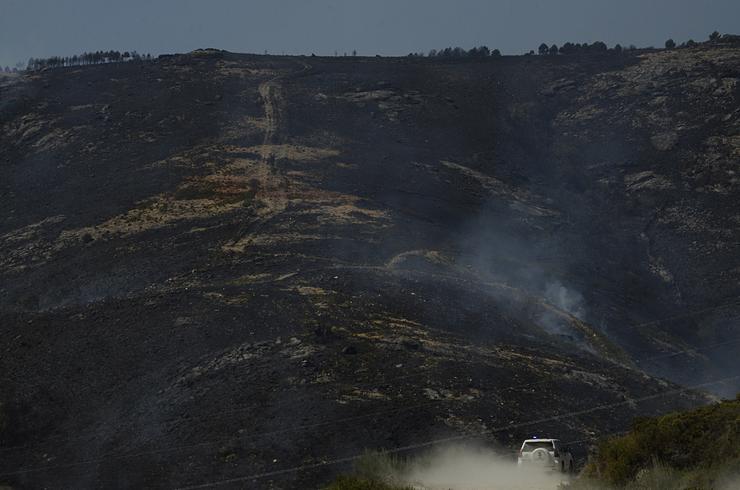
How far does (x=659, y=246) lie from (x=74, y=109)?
53863 millimetres

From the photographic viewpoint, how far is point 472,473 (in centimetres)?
A: 3347

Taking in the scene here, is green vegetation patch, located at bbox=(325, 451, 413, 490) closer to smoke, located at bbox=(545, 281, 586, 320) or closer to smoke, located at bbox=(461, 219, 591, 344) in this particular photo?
smoke, located at bbox=(461, 219, 591, 344)

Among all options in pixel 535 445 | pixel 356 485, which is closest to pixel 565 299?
pixel 535 445

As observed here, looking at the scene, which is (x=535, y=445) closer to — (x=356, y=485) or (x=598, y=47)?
(x=356, y=485)

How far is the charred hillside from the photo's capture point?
37812mm

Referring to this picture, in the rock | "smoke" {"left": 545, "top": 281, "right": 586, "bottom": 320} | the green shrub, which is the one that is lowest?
"smoke" {"left": 545, "top": 281, "right": 586, "bottom": 320}

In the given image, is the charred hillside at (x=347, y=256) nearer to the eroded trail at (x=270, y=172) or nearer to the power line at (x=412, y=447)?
the power line at (x=412, y=447)

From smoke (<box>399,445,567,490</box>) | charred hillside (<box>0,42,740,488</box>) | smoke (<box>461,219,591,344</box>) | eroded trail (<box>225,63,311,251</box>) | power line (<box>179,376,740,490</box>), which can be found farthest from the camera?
eroded trail (<box>225,63,311,251</box>)

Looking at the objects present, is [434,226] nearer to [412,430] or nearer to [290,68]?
[412,430]

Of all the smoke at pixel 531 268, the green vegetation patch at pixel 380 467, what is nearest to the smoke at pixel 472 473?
the green vegetation patch at pixel 380 467

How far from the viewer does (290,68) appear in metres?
107

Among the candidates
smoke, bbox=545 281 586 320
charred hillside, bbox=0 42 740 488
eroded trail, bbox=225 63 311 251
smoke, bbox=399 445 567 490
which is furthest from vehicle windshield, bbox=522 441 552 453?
eroded trail, bbox=225 63 311 251

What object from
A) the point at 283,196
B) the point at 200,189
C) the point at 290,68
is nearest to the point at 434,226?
the point at 283,196

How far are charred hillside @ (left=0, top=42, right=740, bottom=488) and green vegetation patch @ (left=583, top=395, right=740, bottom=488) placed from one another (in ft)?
29.8
